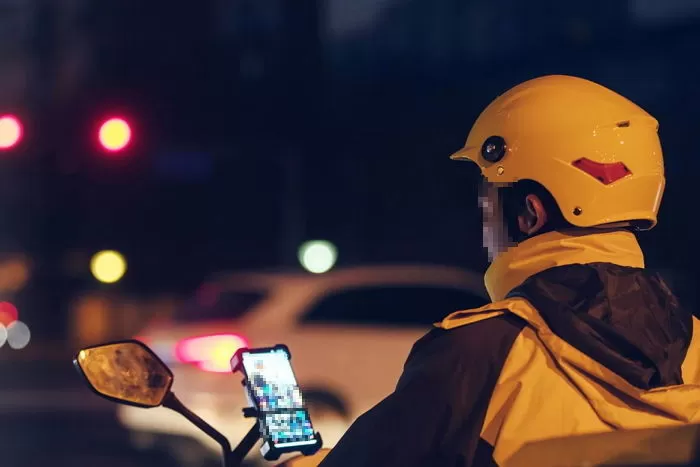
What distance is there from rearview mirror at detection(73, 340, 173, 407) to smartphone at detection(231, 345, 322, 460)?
0.17 metres

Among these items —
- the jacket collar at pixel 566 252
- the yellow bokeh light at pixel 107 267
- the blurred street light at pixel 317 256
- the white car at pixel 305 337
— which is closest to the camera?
the jacket collar at pixel 566 252

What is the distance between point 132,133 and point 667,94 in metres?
18.6

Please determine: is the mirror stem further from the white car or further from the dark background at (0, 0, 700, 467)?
the dark background at (0, 0, 700, 467)

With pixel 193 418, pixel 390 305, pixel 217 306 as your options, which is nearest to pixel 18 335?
pixel 217 306

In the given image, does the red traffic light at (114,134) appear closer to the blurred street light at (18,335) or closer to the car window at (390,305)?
the car window at (390,305)

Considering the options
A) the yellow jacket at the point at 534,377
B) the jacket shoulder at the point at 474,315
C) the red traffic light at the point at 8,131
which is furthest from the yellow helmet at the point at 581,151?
the red traffic light at the point at 8,131

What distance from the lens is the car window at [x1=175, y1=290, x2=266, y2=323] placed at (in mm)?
8625

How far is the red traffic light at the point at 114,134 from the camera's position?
513 centimetres

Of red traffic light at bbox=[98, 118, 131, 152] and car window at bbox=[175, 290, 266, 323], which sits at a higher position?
red traffic light at bbox=[98, 118, 131, 152]

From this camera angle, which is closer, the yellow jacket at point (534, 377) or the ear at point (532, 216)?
the yellow jacket at point (534, 377)

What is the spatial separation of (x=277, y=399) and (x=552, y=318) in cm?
69

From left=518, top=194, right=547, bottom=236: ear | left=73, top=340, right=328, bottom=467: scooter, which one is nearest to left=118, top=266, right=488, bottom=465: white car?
left=73, top=340, right=328, bottom=467: scooter

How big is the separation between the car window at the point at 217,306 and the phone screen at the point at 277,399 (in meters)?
6.31

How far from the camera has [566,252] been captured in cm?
202
